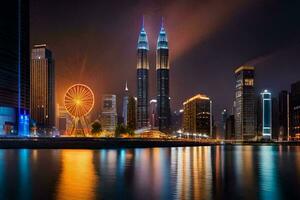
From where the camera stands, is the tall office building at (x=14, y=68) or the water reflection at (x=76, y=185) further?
the tall office building at (x=14, y=68)

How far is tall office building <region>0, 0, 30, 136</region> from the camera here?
540 feet

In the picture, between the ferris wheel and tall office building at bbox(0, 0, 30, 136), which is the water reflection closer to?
the ferris wheel

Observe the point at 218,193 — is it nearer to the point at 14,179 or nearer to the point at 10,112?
the point at 14,179

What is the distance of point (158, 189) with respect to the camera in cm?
3509

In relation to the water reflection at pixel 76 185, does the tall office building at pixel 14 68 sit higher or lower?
higher

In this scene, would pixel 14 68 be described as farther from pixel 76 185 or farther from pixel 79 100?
pixel 76 185

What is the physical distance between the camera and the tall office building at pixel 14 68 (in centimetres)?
16450

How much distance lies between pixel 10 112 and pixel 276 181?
461 feet

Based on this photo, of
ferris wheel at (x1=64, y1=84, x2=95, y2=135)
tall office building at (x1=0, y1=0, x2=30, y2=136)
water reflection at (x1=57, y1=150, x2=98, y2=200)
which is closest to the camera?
water reflection at (x1=57, y1=150, x2=98, y2=200)

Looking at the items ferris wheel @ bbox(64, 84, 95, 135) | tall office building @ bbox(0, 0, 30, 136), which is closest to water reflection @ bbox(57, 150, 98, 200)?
ferris wheel @ bbox(64, 84, 95, 135)

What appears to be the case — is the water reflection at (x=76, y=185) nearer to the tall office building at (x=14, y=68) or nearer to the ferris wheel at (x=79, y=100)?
the ferris wheel at (x=79, y=100)

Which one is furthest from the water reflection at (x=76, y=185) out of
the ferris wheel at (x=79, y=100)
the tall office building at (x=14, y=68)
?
the tall office building at (x=14, y=68)

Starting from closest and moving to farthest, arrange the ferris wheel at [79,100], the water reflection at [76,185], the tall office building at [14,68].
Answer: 1. the water reflection at [76,185]
2. the ferris wheel at [79,100]
3. the tall office building at [14,68]

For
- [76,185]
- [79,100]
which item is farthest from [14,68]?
[76,185]
